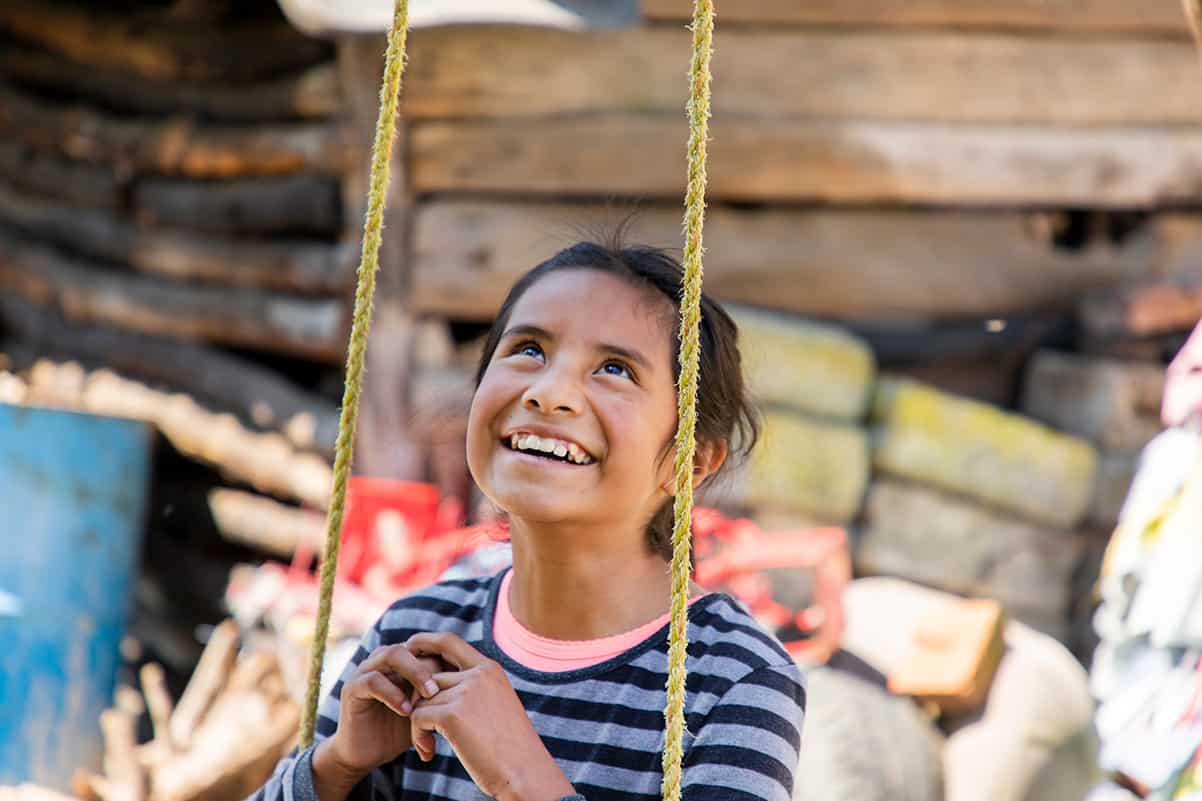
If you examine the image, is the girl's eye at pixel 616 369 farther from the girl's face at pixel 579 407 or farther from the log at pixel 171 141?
the log at pixel 171 141

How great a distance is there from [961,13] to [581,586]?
8.64ft

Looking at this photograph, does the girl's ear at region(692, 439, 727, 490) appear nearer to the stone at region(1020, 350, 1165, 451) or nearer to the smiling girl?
the smiling girl

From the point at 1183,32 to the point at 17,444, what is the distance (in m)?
3.18

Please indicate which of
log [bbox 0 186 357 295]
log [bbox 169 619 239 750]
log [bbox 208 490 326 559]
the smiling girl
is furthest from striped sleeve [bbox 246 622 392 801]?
log [bbox 208 490 326 559]

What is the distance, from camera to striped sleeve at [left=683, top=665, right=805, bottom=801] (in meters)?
1.22

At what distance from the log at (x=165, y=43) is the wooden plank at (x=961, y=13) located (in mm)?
1412

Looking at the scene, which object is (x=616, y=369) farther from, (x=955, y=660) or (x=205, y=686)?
(x=205, y=686)

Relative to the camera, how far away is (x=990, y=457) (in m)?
3.45

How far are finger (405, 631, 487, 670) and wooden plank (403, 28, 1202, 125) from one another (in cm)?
254

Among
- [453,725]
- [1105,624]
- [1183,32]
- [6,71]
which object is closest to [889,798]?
[1105,624]

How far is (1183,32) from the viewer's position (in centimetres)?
355

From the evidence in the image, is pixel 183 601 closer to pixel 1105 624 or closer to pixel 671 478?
pixel 1105 624

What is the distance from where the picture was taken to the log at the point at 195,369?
14.0 feet

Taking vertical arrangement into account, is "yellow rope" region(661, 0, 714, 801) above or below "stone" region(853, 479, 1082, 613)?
above
